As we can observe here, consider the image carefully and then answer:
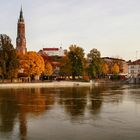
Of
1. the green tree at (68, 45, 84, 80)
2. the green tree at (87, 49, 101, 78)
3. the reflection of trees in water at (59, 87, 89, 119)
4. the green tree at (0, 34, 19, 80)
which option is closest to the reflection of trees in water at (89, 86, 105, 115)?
the reflection of trees in water at (59, 87, 89, 119)

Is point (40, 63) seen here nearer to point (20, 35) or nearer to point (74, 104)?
point (74, 104)

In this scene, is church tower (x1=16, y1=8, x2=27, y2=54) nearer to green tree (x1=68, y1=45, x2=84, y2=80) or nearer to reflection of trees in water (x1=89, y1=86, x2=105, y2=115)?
green tree (x1=68, y1=45, x2=84, y2=80)

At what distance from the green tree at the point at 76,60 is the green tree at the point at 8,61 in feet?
83.1

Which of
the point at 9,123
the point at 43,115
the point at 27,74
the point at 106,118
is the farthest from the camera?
the point at 27,74

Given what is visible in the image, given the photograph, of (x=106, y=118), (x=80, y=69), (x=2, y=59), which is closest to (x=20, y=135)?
(x=106, y=118)

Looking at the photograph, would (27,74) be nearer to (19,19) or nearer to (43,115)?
(43,115)

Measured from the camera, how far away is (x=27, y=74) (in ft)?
354

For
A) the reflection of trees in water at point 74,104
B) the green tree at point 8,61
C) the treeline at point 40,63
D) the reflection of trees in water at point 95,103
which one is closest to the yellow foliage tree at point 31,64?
the treeline at point 40,63

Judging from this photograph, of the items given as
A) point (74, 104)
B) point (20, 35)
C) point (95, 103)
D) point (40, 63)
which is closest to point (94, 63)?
point (40, 63)

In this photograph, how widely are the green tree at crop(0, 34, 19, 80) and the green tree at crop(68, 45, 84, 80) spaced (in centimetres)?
2534

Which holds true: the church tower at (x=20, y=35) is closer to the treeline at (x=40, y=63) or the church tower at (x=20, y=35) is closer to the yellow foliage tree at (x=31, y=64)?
the treeline at (x=40, y=63)

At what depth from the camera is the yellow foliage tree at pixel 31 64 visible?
349 ft

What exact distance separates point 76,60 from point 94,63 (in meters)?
9.90

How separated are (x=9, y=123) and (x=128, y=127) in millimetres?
8376
